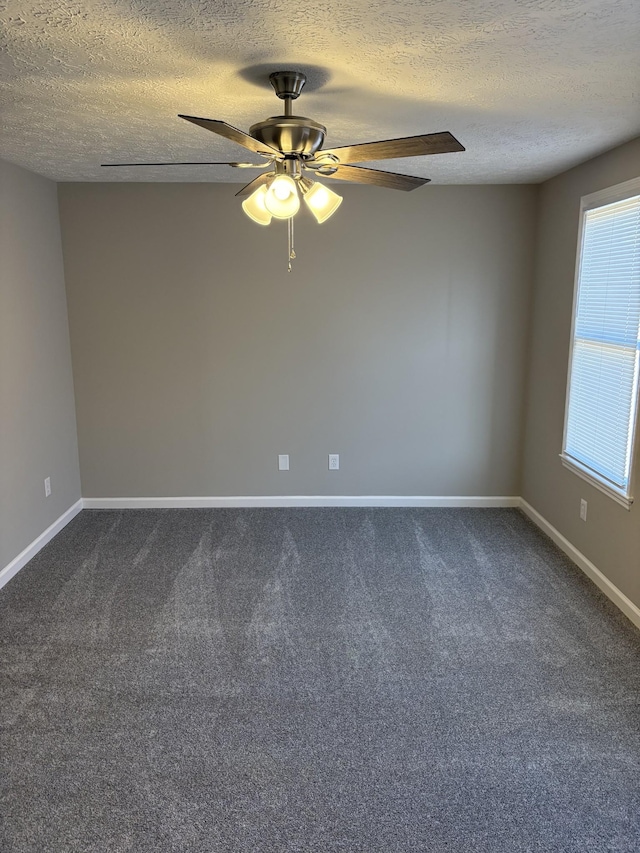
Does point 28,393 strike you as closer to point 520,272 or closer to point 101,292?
point 101,292

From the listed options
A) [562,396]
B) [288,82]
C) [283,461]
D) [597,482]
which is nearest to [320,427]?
[283,461]

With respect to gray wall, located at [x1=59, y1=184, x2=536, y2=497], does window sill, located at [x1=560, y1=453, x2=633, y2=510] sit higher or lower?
lower

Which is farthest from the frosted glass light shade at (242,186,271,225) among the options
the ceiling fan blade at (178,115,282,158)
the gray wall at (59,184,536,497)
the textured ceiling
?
the gray wall at (59,184,536,497)

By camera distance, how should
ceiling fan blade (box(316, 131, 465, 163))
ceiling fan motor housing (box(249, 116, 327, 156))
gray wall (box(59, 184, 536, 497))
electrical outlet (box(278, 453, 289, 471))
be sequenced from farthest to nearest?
electrical outlet (box(278, 453, 289, 471)), gray wall (box(59, 184, 536, 497)), ceiling fan motor housing (box(249, 116, 327, 156)), ceiling fan blade (box(316, 131, 465, 163))

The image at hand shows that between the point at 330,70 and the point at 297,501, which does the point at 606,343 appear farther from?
the point at 297,501

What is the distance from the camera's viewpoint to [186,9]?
160 cm

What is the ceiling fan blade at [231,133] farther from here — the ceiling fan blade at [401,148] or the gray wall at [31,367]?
the gray wall at [31,367]

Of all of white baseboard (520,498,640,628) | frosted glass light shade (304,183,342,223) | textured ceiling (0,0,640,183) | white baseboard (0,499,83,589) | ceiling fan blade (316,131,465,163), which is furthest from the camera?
white baseboard (0,499,83,589)

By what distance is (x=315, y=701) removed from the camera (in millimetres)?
2445

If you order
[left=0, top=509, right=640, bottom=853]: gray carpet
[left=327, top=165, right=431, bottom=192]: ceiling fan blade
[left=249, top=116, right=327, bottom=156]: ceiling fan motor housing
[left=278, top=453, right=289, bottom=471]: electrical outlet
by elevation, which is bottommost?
[left=0, top=509, right=640, bottom=853]: gray carpet

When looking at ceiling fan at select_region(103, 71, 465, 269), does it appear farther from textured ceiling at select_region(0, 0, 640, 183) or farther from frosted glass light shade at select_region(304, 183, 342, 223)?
textured ceiling at select_region(0, 0, 640, 183)

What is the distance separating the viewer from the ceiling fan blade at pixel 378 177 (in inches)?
85.3

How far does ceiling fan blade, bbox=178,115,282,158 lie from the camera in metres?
1.67

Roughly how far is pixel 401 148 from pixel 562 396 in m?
2.55
